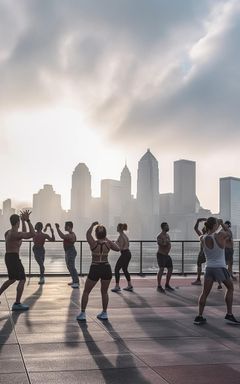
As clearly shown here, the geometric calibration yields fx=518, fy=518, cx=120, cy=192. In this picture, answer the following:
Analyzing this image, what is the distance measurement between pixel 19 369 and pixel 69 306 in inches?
187

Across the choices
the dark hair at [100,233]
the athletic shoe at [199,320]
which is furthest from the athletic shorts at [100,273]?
the athletic shoe at [199,320]

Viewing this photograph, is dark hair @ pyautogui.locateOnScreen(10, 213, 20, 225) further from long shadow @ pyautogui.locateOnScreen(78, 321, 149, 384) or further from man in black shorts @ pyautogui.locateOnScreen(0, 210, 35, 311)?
long shadow @ pyautogui.locateOnScreen(78, 321, 149, 384)

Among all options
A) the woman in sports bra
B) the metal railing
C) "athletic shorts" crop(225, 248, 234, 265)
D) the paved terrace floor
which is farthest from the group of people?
the metal railing

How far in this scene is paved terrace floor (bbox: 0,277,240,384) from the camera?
5672 millimetres

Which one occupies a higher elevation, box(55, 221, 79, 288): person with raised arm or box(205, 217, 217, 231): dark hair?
box(205, 217, 217, 231): dark hair

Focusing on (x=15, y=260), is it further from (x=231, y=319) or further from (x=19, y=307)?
(x=231, y=319)

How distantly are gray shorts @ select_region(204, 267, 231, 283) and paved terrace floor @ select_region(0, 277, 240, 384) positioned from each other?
0.78m

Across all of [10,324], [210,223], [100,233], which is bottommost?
[10,324]

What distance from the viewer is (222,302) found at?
11.3m

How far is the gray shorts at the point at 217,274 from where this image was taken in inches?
340

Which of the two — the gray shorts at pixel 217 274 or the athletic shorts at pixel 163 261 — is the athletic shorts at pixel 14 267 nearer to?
the gray shorts at pixel 217 274

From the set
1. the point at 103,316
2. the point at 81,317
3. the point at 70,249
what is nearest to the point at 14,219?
the point at 81,317

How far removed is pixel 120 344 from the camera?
7.17m

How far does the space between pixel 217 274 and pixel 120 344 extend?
7.58 feet
